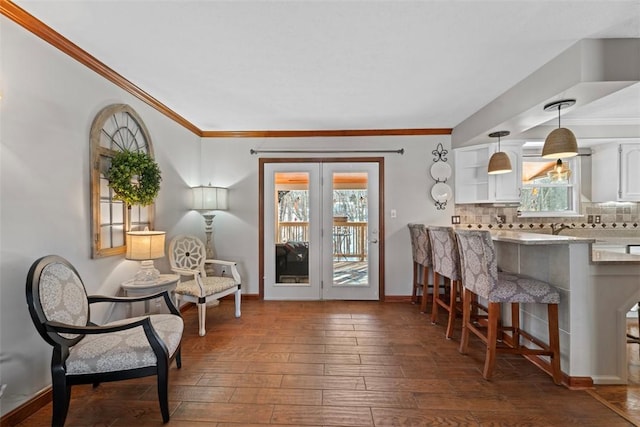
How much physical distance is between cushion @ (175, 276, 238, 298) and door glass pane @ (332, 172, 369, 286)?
1.55 metres

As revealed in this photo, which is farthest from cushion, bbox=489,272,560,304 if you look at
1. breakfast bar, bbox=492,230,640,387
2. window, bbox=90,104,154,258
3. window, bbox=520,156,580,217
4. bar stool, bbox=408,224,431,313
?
window, bbox=90,104,154,258

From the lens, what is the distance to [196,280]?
2934 mm

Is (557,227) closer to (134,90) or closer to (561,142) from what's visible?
(561,142)

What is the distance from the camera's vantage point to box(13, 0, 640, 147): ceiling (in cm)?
165

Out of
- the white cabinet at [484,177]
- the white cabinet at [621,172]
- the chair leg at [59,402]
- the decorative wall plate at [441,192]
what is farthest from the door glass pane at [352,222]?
the white cabinet at [621,172]

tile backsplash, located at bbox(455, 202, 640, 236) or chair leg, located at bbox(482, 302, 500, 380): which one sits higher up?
tile backsplash, located at bbox(455, 202, 640, 236)

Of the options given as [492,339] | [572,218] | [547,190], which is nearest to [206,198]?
[492,339]

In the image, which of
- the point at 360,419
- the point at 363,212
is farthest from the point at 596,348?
the point at 363,212

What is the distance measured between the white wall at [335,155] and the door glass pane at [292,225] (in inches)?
12.5

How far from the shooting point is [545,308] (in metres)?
2.29

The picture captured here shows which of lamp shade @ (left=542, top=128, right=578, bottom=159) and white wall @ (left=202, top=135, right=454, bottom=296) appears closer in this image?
lamp shade @ (left=542, top=128, right=578, bottom=159)

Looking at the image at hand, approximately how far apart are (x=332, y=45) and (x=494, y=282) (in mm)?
2064

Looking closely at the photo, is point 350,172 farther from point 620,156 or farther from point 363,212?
point 620,156

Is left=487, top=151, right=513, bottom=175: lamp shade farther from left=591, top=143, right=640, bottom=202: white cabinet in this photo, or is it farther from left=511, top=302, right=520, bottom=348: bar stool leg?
left=591, top=143, right=640, bottom=202: white cabinet
